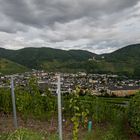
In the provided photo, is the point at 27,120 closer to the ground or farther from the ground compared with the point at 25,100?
closer to the ground

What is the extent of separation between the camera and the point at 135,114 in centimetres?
762

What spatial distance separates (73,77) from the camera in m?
10.7

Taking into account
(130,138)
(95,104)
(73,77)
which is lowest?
(130,138)

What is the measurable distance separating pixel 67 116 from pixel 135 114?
3.13 m

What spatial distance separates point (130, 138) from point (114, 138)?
0.58 m

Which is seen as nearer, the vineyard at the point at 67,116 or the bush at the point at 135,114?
the bush at the point at 135,114

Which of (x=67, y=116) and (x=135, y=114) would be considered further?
(x=67, y=116)

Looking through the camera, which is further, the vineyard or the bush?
the vineyard

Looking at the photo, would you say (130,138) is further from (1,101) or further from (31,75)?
(1,101)

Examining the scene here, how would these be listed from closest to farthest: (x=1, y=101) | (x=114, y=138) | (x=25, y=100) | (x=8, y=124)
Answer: (x=114, y=138) → (x=8, y=124) → (x=25, y=100) → (x=1, y=101)

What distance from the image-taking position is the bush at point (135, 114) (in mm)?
7531

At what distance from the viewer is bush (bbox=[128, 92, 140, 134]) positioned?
7531 mm

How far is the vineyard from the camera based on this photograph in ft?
25.7

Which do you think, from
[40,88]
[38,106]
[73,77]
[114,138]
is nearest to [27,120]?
[38,106]
